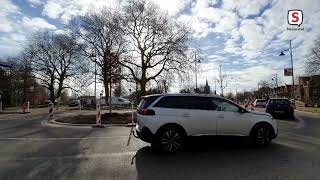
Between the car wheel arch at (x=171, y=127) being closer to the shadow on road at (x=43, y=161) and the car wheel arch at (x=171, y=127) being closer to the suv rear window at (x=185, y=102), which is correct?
the suv rear window at (x=185, y=102)

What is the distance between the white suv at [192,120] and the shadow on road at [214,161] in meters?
0.34

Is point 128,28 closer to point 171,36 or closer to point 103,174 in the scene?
point 171,36

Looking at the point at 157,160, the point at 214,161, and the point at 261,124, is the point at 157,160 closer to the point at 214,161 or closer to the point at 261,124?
the point at 214,161

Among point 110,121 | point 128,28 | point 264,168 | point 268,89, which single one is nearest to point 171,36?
point 128,28

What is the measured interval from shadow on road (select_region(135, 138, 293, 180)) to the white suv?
0.34 meters

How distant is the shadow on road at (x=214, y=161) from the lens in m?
8.37

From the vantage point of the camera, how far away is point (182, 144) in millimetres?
11336

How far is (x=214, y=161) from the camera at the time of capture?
9.85m

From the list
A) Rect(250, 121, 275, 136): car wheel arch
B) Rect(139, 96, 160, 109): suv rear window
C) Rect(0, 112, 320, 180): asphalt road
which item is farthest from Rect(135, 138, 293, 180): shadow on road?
Rect(139, 96, 160, 109): suv rear window

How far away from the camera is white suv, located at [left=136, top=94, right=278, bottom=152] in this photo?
36.4 feet

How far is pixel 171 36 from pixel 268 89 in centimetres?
10052

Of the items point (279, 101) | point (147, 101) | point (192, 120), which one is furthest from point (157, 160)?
point (279, 101)

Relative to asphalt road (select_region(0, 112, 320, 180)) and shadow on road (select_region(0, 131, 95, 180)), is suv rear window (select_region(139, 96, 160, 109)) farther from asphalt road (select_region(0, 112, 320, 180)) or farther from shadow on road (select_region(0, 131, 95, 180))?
shadow on road (select_region(0, 131, 95, 180))

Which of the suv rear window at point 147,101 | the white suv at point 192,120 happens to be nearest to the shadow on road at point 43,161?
the white suv at point 192,120
